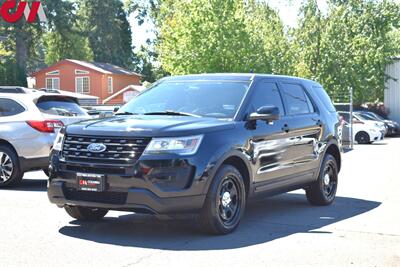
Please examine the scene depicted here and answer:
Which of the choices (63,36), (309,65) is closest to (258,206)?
(309,65)

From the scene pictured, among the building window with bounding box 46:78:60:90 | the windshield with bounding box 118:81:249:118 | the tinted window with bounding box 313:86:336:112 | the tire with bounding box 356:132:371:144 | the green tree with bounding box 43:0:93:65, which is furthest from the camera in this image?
the green tree with bounding box 43:0:93:65

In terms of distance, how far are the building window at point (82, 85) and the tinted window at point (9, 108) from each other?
50181 mm

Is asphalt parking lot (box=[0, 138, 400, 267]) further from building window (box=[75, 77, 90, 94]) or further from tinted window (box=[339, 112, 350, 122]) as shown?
building window (box=[75, 77, 90, 94])

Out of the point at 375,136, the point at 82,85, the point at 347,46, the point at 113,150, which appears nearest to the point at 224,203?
the point at 113,150

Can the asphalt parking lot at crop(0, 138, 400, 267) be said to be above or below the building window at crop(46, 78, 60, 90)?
below

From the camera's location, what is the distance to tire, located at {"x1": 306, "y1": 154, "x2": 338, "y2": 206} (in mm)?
9312

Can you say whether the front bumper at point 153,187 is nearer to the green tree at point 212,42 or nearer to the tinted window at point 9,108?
the tinted window at point 9,108

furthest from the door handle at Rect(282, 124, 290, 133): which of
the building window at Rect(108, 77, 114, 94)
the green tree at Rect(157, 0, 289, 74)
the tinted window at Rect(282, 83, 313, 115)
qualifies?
the building window at Rect(108, 77, 114, 94)

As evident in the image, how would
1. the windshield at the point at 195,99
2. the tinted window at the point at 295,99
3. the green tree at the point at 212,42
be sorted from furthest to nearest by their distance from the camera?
the green tree at the point at 212,42 → the tinted window at the point at 295,99 → the windshield at the point at 195,99

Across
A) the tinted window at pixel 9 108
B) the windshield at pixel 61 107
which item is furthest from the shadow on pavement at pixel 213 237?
the tinted window at pixel 9 108

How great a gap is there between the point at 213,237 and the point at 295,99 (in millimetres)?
2850

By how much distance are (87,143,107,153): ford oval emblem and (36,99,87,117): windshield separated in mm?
4721

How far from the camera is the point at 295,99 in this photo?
29.5 ft

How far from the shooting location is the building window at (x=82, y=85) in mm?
60800
